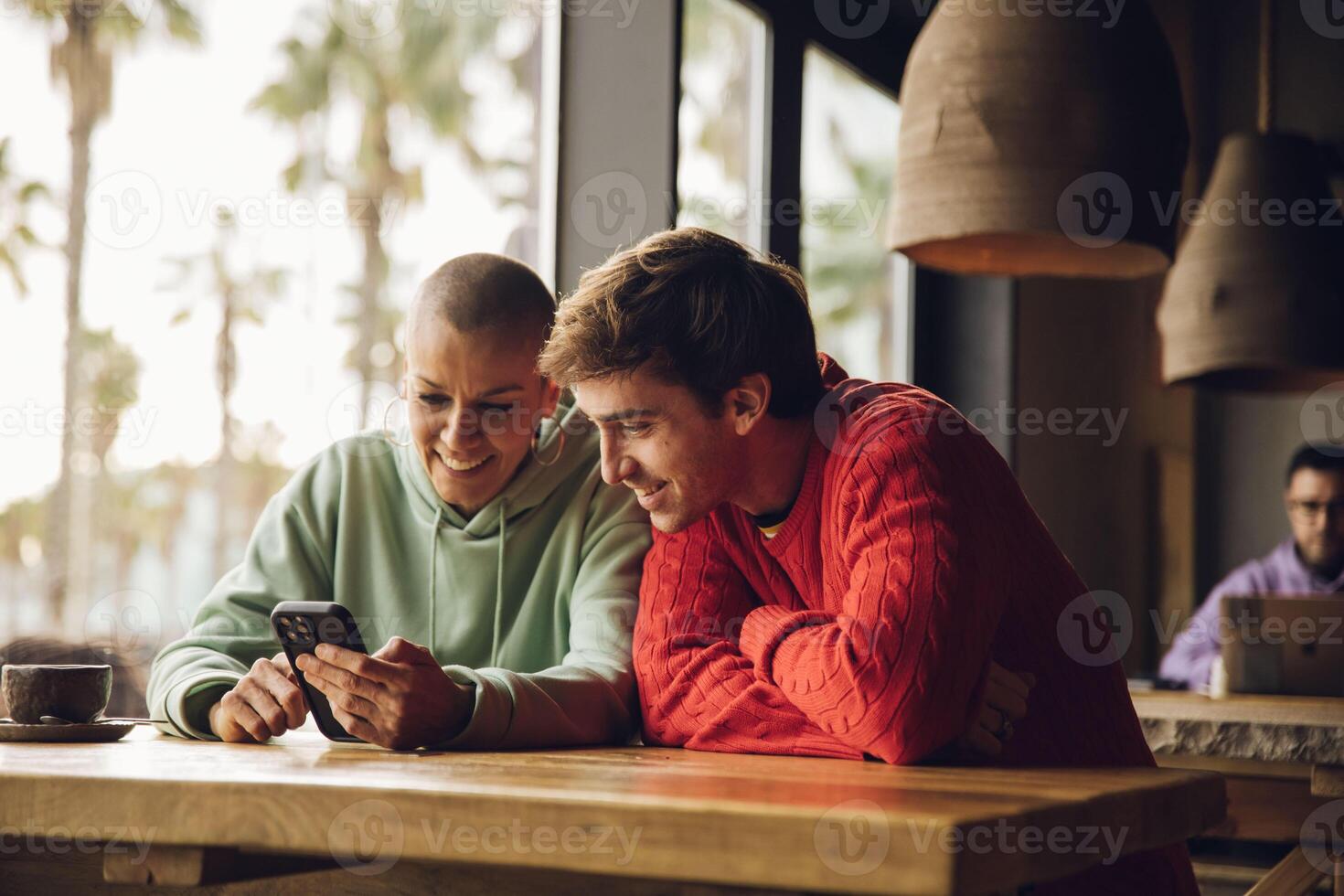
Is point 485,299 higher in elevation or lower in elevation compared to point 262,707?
higher

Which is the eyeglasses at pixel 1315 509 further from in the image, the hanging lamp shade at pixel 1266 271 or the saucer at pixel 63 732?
the saucer at pixel 63 732

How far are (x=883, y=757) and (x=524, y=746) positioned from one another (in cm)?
38

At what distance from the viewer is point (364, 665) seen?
143 centimetres

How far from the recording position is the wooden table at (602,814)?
956 mm

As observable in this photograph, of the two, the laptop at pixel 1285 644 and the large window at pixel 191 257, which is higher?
the large window at pixel 191 257

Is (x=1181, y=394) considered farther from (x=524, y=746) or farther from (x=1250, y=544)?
(x=524, y=746)

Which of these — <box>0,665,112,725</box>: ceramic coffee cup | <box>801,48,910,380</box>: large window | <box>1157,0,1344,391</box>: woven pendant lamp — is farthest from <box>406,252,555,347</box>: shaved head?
<box>801,48,910,380</box>: large window

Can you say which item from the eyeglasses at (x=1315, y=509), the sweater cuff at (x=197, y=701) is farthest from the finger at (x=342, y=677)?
the eyeglasses at (x=1315, y=509)

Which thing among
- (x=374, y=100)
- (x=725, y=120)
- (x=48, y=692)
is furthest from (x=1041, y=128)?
(x=374, y=100)

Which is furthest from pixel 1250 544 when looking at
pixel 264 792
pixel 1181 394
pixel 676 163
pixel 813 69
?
pixel 264 792

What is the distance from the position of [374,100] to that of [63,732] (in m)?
6.74

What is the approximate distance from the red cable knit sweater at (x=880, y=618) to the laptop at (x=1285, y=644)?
5.30 feet

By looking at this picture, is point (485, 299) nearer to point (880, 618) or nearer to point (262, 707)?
point (262, 707)

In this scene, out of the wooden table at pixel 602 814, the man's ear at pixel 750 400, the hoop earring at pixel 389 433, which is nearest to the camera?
the wooden table at pixel 602 814
